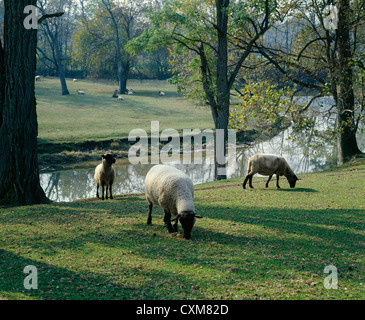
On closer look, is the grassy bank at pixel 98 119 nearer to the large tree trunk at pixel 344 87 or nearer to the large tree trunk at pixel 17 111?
the large tree trunk at pixel 344 87

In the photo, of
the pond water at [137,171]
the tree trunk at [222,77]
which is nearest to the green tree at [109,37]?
the pond water at [137,171]

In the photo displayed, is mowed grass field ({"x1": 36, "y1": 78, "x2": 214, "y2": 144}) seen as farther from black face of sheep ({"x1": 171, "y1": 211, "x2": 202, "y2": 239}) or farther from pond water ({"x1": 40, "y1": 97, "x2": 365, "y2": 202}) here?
black face of sheep ({"x1": 171, "y1": 211, "x2": 202, "y2": 239})

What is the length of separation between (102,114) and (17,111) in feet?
115

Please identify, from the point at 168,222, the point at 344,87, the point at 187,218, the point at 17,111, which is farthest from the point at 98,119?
the point at 187,218

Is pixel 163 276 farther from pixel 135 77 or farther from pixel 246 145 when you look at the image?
pixel 135 77

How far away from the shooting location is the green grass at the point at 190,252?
6391 mm

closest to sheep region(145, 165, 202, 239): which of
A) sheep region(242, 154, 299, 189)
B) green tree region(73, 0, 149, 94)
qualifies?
sheep region(242, 154, 299, 189)

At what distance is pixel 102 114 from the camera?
161 ft

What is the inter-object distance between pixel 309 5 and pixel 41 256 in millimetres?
21907

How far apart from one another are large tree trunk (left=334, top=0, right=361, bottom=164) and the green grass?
10.9m

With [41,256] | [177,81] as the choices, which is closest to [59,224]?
[41,256]

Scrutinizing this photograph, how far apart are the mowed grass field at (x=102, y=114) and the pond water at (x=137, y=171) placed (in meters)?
5.05

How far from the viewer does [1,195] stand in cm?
1473
